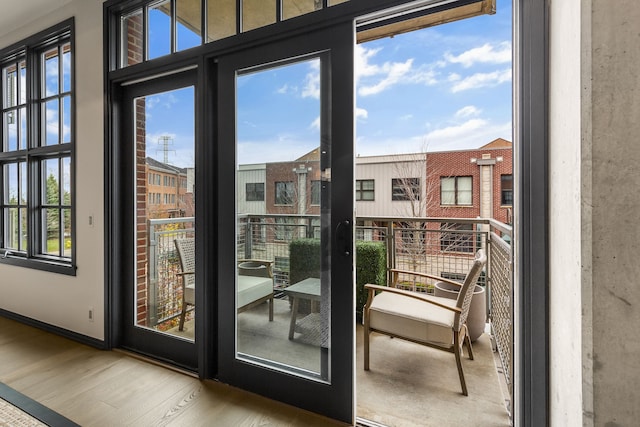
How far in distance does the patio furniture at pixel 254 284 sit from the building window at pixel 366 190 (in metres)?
6.13

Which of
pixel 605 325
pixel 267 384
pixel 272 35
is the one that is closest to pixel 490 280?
pixel 267 384

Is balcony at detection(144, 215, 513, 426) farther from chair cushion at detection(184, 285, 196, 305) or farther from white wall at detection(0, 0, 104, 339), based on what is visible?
white wall at detection(0, 0, 104, 339)

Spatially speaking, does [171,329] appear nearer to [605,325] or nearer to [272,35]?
[272,35]

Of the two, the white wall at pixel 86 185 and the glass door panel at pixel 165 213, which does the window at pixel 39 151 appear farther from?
the glass door panel at pixel 165 213

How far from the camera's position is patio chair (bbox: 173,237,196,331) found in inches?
95.0

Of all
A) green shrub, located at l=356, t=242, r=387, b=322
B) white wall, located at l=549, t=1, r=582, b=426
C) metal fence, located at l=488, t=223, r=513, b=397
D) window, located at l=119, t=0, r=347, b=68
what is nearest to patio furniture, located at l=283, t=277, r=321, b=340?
white wall, located at l=549, t=1, r=582, b=426

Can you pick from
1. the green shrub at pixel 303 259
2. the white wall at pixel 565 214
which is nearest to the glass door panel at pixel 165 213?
the green shrub at pixel 303 259

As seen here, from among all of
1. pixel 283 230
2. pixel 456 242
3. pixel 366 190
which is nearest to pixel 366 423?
pixel 283 230

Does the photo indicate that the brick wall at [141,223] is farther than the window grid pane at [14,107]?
No

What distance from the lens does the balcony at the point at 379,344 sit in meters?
1.88

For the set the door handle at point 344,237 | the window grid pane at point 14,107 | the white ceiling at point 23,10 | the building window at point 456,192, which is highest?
the white ceiling at point 23,10

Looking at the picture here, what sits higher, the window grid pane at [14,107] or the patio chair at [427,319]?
the window grid pane at [14,107]

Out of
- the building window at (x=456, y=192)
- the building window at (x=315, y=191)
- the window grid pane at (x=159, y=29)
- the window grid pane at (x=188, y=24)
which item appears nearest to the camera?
the building window at (x=315, y=191)

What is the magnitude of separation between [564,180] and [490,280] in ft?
7.87
